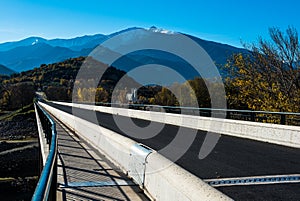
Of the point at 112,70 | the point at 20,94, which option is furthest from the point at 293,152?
the point at 112,70

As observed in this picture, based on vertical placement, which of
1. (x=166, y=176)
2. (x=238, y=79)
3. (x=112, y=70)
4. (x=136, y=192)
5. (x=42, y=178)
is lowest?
(x=136, y=192)

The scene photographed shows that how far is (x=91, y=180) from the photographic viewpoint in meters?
7.25

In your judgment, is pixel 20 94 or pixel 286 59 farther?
pixel 20 94

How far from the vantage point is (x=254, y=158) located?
10.2 m

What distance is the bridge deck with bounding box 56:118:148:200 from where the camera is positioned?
6.16m

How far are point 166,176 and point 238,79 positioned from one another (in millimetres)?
25735

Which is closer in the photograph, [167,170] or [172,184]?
[172,184]

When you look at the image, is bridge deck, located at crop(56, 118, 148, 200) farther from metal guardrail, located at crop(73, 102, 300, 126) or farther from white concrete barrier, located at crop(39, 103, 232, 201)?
metal guardrail, located at crop(73, 102, 300, 126)

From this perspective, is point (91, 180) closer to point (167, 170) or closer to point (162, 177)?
point (162, 177)

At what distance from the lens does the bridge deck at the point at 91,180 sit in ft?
20.2

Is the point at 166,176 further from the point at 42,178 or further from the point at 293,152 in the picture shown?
the point at 293,152

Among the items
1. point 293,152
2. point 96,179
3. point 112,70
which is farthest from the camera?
point 112,70

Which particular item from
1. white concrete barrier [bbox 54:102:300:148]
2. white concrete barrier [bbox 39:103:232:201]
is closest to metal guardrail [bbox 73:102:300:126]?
white concrete barrier [bbox 54:102:300:148]

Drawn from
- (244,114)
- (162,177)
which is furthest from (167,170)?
(244,114)
